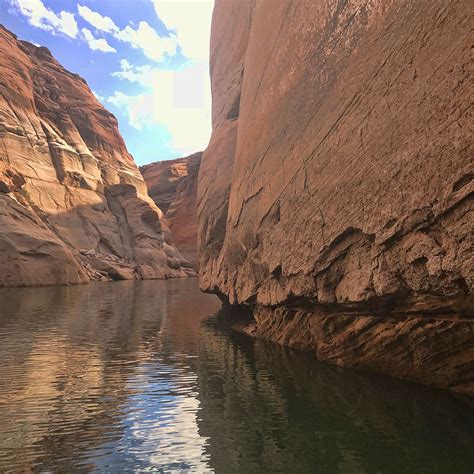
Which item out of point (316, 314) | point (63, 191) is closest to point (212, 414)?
point (316, 314)

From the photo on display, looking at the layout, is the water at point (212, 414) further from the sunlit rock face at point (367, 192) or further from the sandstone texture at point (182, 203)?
the sandstone texture at point (182, 203)

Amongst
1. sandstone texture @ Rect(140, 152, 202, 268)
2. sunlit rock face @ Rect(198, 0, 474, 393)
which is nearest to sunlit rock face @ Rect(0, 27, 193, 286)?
sandstone texture @ Rect(140, 152, 202, 268)

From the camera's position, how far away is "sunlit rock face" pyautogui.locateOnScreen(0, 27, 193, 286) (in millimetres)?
33094

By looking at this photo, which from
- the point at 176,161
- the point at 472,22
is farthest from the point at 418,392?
the point at 176,161

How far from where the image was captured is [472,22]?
5977mm

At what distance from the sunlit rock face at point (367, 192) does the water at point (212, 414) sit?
0.89 metres

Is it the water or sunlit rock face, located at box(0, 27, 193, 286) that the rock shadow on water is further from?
sunlit rock face, located at box(0, 27, 193, 286)

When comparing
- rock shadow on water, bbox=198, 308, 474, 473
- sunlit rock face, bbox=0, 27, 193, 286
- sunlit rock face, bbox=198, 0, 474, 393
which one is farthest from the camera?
sunlit rock face, bbox=0, 27, 193, 286

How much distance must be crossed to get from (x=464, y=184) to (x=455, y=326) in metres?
2.12

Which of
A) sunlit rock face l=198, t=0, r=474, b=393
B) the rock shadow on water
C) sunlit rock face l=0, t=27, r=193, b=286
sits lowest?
the rock shadow on water

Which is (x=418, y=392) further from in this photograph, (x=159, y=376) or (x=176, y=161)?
(x=176, y=161)

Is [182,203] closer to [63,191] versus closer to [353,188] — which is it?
[63,191]

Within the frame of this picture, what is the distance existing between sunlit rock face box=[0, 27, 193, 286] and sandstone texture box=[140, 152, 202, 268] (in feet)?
51.7

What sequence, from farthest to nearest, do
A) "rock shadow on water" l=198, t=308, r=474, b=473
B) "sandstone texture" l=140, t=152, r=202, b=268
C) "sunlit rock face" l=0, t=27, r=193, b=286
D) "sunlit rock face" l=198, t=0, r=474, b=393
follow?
1. "sandstone texture" l=140, t=152, r=202, b=268
2. "sunlit rock face" l=0, t=27, r=193, b=286
3. "sunlit rock face" l=198, t=0, r=474, b=393
4. "rock shadow on water" l=198, t=308, r=474, b=473
